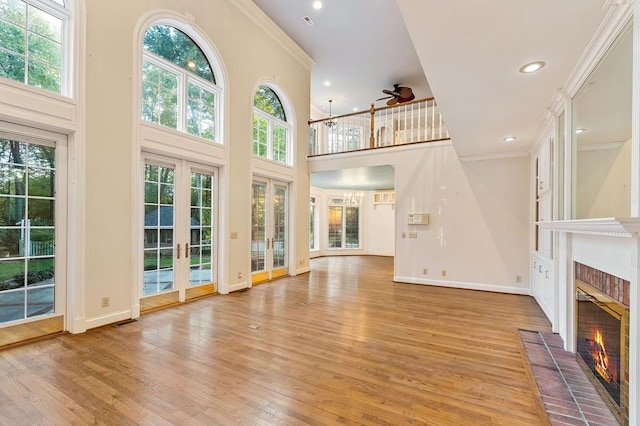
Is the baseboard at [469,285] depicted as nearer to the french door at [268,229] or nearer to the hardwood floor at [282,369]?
the hardwood floor at [282,369]

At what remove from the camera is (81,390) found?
2.31 m

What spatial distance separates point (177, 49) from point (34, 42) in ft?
6.24

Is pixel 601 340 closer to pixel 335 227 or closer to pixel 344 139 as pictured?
pixel 344 139

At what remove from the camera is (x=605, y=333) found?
2258 mm

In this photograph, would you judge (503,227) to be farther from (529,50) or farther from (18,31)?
(18,31)

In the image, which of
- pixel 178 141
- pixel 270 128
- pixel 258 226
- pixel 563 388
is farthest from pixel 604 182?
pixel 270 128

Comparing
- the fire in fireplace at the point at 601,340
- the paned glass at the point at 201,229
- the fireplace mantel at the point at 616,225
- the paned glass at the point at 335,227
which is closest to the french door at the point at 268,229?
the paned glass at the point at 201,229

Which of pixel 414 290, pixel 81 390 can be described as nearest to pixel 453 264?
pixel 414 290

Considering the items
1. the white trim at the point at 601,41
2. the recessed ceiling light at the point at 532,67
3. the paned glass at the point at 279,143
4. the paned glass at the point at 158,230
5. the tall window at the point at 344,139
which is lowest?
the paned glass at the point at 158,230

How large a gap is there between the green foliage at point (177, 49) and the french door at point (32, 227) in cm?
201

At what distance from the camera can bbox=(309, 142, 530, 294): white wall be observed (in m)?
5.67

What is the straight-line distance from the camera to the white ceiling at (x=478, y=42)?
Answer: 193 cm

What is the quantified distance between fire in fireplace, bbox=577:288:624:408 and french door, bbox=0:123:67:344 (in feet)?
16.8

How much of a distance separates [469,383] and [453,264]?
397 cm
